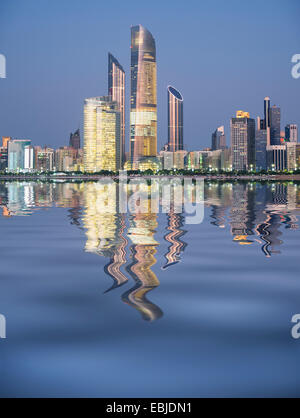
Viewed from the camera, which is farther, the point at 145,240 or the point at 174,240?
the point at 174,240

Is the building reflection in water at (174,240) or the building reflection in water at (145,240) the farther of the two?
the building reflection in water at (174,240)

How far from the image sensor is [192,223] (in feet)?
84.7

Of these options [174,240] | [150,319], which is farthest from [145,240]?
[150,319]

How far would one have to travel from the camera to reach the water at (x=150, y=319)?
6.19 meters

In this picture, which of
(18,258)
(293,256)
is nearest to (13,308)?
(18,258)

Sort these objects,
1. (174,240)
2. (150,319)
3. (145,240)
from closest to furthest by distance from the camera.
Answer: (150,319)
(145,240)
(174,240)

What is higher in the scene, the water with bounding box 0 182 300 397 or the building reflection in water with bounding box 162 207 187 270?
the building reflection in water with bounding box 162 207 187 270

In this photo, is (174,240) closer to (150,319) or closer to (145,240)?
(145,240)

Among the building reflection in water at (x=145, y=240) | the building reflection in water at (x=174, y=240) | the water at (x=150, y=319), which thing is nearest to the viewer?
the water at (x=150, y=319)

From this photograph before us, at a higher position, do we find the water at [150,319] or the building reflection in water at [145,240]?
the building reflection in water at [145,240]

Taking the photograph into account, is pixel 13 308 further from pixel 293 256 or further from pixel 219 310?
pixel 293 256

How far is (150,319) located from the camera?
8508 millimetres

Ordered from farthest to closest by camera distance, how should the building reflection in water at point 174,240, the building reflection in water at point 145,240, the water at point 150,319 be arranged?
the building reflection in water at point 174,240 → the building reflection in water at point 145,240 → the water at point 150,319

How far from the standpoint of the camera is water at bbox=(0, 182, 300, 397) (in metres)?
6.19
